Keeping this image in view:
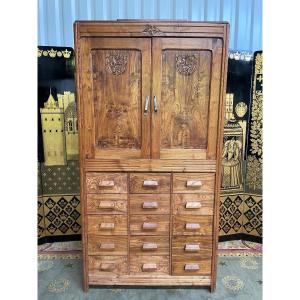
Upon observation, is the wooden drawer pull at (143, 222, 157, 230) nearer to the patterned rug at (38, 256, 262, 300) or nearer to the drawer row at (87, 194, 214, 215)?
the drawer row at (87, 194, 214, 215)

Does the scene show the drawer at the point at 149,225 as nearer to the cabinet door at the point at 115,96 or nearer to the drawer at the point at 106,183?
the drawer at the point at 106,183

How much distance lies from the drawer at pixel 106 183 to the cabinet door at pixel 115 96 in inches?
4.7

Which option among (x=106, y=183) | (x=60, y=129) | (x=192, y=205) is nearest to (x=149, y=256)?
(x=192, y=205)

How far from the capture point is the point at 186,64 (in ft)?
5.39

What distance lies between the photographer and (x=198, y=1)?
81.9 inches

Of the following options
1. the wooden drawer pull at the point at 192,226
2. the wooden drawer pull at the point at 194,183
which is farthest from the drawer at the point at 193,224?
the wooden drawer pull at the point at 194,183

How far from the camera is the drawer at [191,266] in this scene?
1892 millimetres

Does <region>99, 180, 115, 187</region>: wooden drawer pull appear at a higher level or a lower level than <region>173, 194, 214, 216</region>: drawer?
higher

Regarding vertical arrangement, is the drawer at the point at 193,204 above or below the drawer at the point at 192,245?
above

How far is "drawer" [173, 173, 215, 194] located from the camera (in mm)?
1774

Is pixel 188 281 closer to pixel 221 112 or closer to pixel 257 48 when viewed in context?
pixel 221 112

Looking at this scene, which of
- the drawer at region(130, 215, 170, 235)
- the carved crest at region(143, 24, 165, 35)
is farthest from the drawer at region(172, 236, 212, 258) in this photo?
the carved crest at region(143, 24, 165, 35)

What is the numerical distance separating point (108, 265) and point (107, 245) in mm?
149
